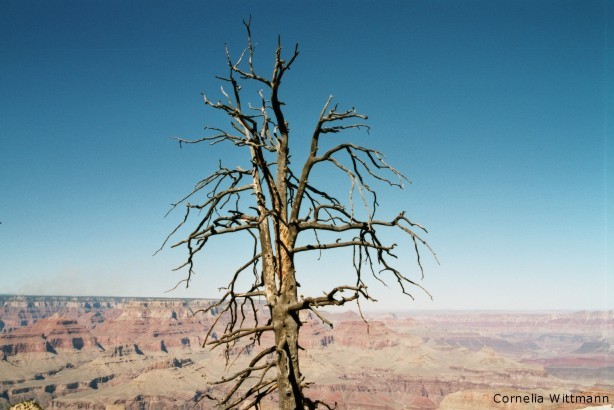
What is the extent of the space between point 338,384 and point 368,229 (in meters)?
207

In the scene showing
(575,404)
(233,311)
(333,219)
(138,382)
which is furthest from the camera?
(138,382)

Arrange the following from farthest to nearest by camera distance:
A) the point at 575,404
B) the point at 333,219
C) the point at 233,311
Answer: the point at 575,404, the point at 233,311, the point at 333,219

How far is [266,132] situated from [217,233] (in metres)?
1.27

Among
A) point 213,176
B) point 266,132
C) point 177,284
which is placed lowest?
point 177,284

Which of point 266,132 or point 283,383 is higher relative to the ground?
point 266,132

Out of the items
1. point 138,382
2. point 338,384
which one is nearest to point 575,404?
point 338,384

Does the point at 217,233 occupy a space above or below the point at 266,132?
below

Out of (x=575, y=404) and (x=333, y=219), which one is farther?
(x=575, y=404)

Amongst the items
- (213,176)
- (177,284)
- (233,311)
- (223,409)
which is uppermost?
(213,176)

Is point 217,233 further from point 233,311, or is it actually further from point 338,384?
point 338,384

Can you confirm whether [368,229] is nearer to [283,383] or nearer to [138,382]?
[283,383]

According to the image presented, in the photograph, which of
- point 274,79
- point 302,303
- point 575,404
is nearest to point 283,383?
point 302,303

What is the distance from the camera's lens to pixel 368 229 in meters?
4.11

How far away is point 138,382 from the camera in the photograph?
195m
